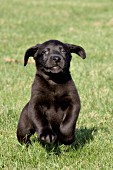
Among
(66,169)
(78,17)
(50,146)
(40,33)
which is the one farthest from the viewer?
(78,17)

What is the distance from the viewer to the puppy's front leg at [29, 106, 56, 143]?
4.94 metres

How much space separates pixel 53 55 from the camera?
5688mm

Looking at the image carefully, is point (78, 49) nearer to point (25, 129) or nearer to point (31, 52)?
point (31, 52)

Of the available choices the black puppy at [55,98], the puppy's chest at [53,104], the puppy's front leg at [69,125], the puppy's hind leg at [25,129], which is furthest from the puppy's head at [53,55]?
the puppy's hind leg at [25,129]

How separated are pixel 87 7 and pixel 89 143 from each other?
27303mm

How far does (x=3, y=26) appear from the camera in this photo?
873 inches

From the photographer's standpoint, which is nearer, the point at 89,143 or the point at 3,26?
the point at 89,143

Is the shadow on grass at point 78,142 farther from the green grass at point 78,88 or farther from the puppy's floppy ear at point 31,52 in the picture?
the puppy's floppy ear at point 31,52

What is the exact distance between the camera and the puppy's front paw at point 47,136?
491cm

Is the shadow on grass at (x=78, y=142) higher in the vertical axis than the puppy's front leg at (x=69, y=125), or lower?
lower

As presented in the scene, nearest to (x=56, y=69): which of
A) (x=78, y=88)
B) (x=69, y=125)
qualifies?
(x=69, y=125)

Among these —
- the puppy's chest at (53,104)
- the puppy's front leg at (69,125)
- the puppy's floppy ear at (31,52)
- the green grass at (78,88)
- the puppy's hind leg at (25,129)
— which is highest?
the puppy's floppy ear at (31,52)

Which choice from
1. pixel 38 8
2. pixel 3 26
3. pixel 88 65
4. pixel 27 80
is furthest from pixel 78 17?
pixel 27 80

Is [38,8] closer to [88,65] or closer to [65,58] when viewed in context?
[88,65]
